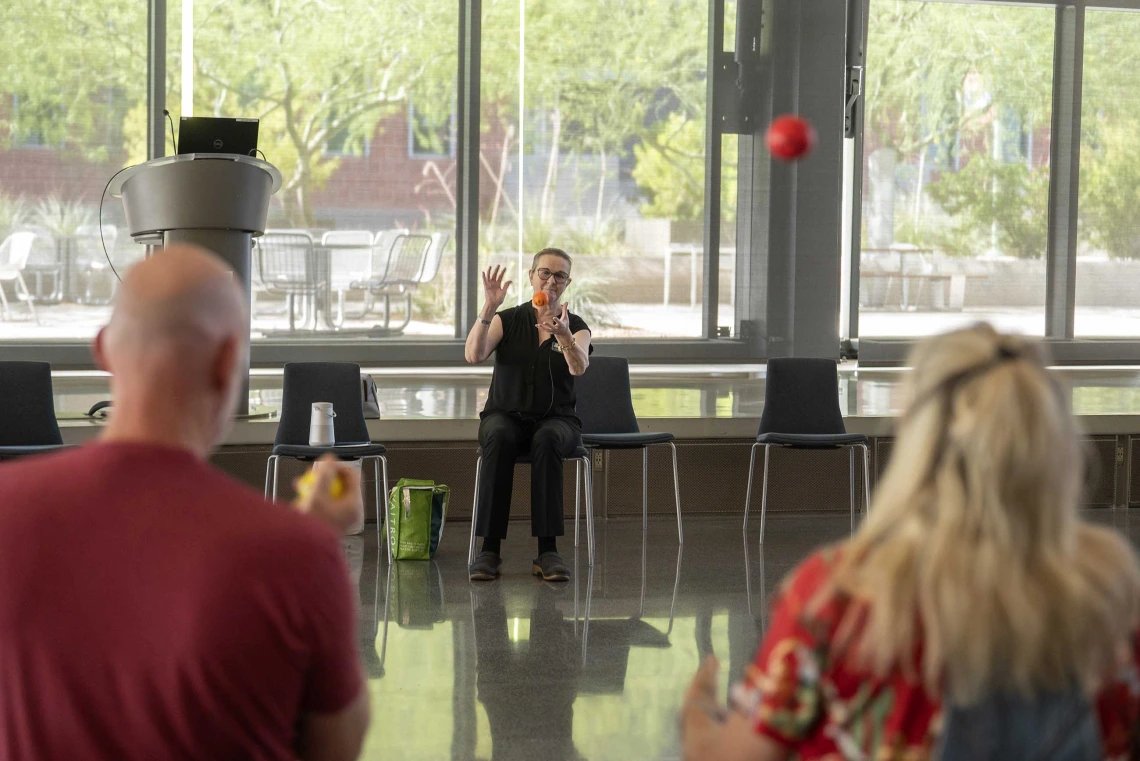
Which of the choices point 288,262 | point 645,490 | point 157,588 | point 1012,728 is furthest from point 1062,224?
point 157,588

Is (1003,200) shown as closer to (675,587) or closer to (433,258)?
(433,258)

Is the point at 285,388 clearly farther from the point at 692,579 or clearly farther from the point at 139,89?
the point at 139,89

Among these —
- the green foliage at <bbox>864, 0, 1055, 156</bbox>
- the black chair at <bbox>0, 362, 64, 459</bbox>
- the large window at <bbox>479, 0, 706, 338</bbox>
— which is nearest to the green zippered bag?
the black chair at <bbox>0, 362, 64, 459</bbox>

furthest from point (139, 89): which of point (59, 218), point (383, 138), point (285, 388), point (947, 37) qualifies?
point (947, 37)

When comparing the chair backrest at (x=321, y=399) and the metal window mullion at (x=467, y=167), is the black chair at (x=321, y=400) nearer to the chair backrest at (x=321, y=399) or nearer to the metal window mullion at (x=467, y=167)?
the chair backrest at (x=321, y=399)

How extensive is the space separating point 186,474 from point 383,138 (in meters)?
7.27

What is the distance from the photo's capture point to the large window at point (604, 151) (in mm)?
8227

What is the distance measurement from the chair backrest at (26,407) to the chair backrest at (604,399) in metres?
2.16

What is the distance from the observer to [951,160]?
29.1 feet

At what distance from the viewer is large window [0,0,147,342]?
300 inches

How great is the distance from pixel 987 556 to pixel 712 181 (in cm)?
767

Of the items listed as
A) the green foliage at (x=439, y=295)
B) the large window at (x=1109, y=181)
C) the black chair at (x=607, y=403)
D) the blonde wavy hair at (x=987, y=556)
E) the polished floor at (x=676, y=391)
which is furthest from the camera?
the large window at (x=1109, y=181)

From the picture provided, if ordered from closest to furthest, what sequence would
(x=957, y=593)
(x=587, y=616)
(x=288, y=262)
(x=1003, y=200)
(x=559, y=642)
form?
(x=957, y=593)
(x=559, y=642)
(x=587, y=616)
(x=288, y=262)
(x=1003, y=200)

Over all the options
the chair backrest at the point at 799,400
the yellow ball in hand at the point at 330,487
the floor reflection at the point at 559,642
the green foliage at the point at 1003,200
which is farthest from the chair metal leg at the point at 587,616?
the green foliage at the point at 1003,200
